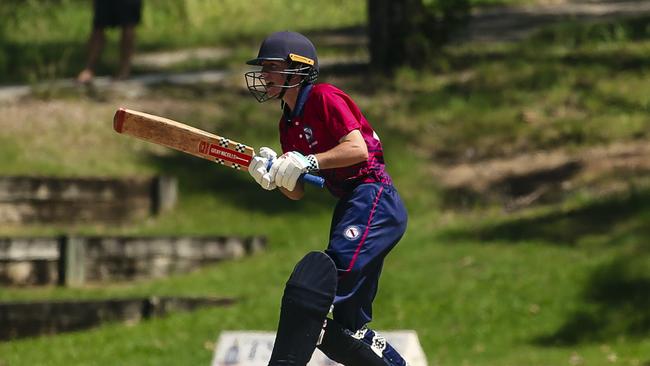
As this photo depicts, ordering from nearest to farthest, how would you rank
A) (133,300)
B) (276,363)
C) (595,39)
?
→ 1. (276,363)
2. (133,300)
3. (595,39)

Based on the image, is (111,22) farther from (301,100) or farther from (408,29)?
(301,100)

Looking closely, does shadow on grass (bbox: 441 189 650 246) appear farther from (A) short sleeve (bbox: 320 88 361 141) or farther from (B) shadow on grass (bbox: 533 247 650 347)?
(A) short sleeve (bbox: 320 88 361 141)

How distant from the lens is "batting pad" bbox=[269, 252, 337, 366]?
673 cm

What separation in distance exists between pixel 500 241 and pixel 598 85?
4.95 meters

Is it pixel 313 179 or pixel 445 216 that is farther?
pixel 445 216

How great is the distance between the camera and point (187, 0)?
23938 millimetres

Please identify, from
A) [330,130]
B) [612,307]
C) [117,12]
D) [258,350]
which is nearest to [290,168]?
[330,130]

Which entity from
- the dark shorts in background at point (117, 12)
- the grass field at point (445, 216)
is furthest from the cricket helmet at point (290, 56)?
the dark shorts in background at point (117, 12)

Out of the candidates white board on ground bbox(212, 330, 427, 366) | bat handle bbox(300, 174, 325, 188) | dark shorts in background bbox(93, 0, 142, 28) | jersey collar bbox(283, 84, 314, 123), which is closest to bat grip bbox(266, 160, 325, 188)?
bat handle bbox(300, 174, 325, 188)

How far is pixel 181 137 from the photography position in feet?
22.6

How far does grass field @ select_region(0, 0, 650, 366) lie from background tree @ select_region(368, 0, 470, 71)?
0.80 ft

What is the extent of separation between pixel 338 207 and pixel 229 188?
8009 millimetres

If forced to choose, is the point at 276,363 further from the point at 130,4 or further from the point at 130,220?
the point at 130,4

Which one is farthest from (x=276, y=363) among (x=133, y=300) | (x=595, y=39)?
(x=595, y=39)
